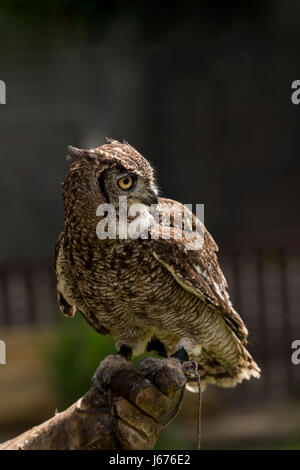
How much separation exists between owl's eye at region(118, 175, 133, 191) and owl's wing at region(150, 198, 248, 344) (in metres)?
0.25

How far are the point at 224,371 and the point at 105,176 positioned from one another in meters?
1.08

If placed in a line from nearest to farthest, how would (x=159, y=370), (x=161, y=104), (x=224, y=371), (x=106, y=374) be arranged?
(x=159, y=370) → (x=106, y=374) → (x=224, y=371) → (x=161, y=104)

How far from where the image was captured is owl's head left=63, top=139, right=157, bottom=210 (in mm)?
2010

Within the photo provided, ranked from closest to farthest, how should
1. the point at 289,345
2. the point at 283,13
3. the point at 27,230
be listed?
1. the point at 289,345
2. the point at 283,13
3. the point at 27,230

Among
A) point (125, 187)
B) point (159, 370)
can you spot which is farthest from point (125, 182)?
point (159, 370)

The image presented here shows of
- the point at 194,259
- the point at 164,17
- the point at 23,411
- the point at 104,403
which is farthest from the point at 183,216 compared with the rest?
the point at 164,17

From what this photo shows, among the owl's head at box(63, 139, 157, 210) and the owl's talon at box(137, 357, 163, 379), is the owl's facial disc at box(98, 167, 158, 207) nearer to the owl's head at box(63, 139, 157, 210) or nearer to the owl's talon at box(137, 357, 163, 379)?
the owl's head at box(63, 139, 157, 210)

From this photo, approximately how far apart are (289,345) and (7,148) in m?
5.22

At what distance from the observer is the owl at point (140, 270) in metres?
2.05

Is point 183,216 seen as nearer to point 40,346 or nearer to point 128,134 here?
point 40,346

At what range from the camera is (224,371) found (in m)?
2.74

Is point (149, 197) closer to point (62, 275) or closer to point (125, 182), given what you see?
point (125, 182)

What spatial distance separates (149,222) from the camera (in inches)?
87.7

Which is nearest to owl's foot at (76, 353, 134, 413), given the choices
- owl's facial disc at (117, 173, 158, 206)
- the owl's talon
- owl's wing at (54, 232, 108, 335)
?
the owl's talon
